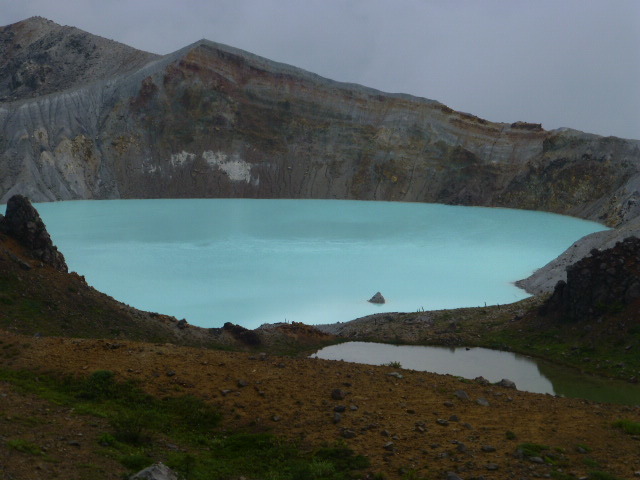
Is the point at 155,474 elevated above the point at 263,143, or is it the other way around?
the point at 263,143

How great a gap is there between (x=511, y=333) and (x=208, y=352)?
13.1 metres

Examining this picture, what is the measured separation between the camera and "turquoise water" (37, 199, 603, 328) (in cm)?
3075

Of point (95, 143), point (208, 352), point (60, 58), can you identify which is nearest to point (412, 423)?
point (208, 352)

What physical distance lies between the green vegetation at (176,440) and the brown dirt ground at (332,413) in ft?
0.88

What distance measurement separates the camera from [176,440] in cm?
1040

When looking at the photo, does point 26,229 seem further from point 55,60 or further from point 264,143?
point 55,60

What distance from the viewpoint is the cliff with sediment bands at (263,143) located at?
88250mm

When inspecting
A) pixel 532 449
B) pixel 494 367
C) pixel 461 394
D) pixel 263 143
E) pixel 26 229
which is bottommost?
pixel 532 449

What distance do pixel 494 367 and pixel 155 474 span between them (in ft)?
49.2

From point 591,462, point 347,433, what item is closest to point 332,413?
point 347,433

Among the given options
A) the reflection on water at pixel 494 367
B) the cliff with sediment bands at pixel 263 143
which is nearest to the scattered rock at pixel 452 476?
the reflection on water at pixel 494 367

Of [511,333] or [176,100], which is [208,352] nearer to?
[511,333]

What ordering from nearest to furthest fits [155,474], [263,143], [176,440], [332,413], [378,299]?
[155,474] → [176,440] → [332,413] → [378,299] → [263,143]

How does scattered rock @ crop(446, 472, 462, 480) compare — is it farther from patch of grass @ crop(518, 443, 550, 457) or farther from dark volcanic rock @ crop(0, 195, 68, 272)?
dark volcanic rock @ crop(0, 195, 68, 272)
